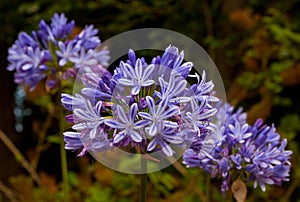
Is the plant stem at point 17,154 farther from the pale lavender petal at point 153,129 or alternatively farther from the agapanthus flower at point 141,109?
the pale lavender petal at point 153,129

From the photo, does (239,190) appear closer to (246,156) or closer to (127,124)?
(246,156)

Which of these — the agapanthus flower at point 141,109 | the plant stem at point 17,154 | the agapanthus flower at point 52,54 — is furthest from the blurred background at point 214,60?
the agapanthus flower at point 141,109

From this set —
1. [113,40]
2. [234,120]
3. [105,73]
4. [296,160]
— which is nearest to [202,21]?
[113,40]

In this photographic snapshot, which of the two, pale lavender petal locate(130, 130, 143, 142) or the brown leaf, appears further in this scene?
the brown leaf

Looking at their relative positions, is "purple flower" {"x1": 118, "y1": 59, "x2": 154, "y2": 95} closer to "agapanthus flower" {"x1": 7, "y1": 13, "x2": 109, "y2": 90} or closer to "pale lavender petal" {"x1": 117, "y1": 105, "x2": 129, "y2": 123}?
"pale lavender petal" {"x1": 117, "y1": 105, "x2": 129, "y2": 123}

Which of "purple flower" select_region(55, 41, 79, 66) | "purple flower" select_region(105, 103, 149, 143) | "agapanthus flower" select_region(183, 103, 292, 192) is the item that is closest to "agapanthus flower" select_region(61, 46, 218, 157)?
"purple flower" select_region(105, 103, 149, 143)

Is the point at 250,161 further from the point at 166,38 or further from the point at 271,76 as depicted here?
the point at 166,38

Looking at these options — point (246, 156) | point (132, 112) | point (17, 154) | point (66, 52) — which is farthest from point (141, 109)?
point (17, 154)
